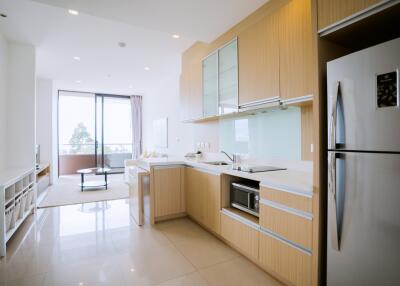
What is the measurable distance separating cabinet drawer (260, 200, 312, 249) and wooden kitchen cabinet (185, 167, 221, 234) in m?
0.71

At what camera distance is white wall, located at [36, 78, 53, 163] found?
5849mm

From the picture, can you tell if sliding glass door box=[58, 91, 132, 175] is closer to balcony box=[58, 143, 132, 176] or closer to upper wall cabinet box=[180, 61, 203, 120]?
balcony box=[58, 143, 132, 176]

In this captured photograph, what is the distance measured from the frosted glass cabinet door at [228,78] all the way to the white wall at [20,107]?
3211 mm

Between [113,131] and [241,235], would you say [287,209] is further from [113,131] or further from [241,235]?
[113,131]

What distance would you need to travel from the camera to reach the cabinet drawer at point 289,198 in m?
1.53

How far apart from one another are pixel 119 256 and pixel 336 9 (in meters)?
2.76

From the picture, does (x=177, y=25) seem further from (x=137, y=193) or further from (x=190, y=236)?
(x=190, y=236)

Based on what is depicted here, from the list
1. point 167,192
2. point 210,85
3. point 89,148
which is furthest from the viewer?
point 89,148

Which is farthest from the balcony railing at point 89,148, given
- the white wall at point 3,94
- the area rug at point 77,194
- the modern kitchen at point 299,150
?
the modern kitchen at point 299,150

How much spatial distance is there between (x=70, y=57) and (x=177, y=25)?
2827mm

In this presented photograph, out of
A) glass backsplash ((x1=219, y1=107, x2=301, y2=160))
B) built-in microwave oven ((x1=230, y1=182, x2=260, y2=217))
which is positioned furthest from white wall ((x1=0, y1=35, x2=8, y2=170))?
built-in microwave oven ((x1=230, y1=182, x2=260, y2=217))

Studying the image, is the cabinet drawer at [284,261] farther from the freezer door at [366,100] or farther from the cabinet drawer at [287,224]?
the freezer door at [366,100]

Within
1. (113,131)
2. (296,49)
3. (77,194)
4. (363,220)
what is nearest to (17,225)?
(77,194)

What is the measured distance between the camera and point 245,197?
2.20m
